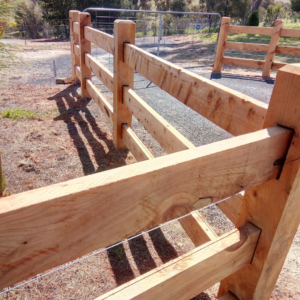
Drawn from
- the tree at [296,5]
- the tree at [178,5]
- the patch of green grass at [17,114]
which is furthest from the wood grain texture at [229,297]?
the tree at [296,5]

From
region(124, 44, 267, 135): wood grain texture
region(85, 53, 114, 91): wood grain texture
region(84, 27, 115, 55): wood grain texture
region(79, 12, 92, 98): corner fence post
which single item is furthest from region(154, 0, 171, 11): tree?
region(124, 44, 267, 135): wood grain texture

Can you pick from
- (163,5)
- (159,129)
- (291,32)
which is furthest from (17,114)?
(163,5)

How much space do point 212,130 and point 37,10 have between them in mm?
24634

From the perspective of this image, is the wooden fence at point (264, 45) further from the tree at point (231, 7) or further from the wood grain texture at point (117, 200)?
the tree at point (231, 7)

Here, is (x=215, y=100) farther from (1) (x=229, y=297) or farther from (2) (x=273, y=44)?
(2) (x=273, y=44)

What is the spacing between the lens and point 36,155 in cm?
378

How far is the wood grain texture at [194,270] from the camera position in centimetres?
105

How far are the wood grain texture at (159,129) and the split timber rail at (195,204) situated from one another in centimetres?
41

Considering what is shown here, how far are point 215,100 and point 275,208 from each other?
61cm

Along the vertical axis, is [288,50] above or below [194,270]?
below

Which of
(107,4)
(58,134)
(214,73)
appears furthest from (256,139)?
(107,4)

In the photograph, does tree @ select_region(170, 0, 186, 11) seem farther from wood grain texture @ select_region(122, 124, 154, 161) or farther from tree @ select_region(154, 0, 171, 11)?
wood grain texture @ select_region(122, 124, 154, 161)

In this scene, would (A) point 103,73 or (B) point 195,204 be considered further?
(A) point 103,73

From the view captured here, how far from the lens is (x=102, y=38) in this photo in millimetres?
3914
